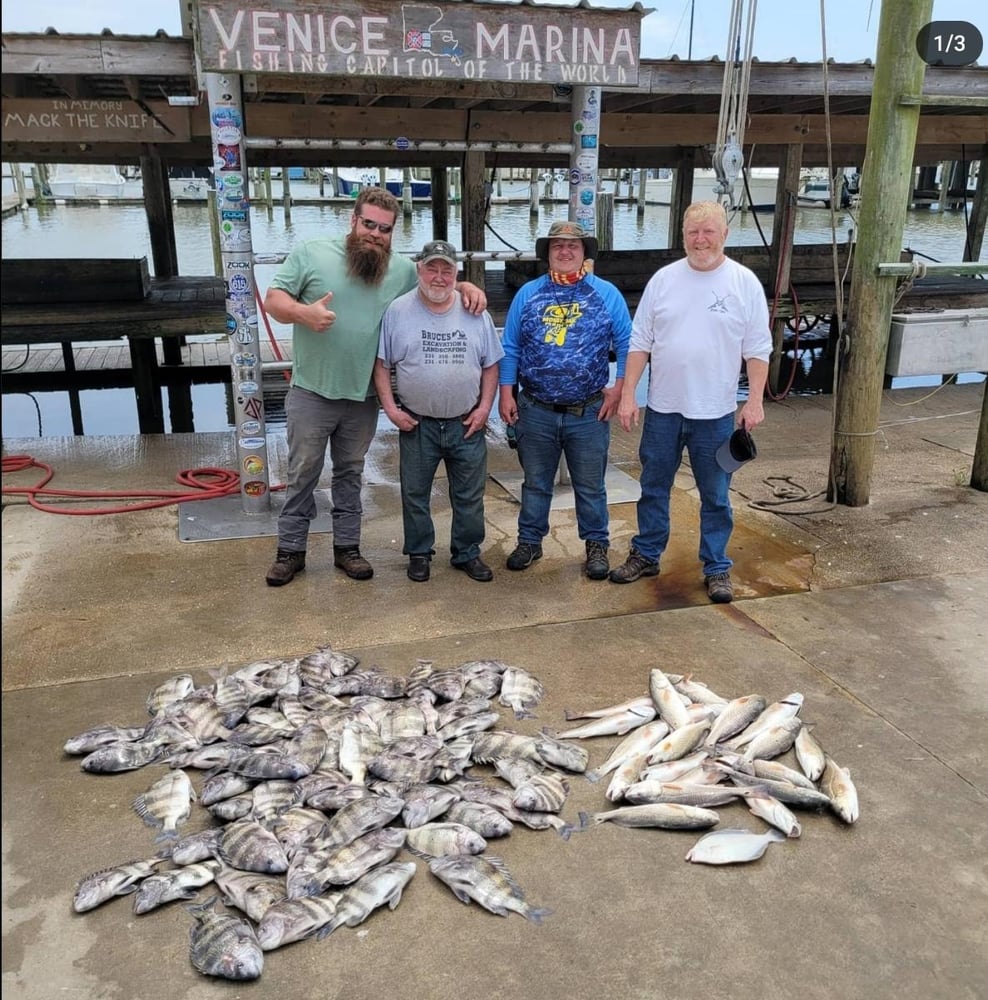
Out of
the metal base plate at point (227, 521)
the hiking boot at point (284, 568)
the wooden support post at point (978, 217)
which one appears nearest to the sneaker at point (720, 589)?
the hiking boot at point (284, 568)

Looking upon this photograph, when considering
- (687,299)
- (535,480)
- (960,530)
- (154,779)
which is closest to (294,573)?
(535,480)

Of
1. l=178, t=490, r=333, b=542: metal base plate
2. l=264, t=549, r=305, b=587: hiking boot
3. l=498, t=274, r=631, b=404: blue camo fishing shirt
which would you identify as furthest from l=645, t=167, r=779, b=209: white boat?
l=264, t=549, r=305, b=587: hiking boot

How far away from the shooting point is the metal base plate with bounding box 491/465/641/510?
6.09m

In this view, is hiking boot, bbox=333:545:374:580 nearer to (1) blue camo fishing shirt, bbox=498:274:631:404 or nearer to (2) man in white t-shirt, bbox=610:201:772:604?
(1) blue camo fishing shirt, bbox=498:274:631:404

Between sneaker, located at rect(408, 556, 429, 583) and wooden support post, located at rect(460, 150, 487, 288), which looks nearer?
sneaker, located at rect(408, 556, 429, 583)

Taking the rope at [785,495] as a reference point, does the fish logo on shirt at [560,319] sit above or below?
above

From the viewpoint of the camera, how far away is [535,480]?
4898 mm

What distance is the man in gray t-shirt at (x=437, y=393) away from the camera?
444cm

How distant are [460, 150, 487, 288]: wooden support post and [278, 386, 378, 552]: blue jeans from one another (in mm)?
4856

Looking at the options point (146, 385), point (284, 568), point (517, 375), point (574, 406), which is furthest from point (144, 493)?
point (146, 385)

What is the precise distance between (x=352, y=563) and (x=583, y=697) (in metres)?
1.65

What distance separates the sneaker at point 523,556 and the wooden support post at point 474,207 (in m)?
4.84

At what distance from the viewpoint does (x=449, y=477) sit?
4785 millimetres

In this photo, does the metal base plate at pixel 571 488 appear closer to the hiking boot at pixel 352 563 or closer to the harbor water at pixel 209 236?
the hiking boot at pixel 352 563
